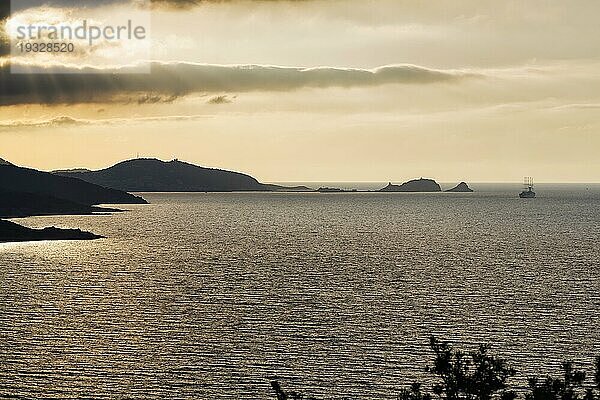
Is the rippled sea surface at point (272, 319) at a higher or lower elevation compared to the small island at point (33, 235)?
lower

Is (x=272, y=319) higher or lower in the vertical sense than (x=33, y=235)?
lower

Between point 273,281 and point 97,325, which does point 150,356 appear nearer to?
point 97,325

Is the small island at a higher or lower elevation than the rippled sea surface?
higher

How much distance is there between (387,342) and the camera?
71.5 m

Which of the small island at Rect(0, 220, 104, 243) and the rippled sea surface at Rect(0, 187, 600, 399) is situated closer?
the rippled sea surface at Rect(0, 187, 600, 399)

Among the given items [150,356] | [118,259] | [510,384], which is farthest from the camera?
[118,259]

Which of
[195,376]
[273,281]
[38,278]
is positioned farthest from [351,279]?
[195,376]

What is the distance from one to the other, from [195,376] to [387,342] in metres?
19.2

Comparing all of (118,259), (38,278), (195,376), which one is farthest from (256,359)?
(118,259)

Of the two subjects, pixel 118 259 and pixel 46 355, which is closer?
pixel 46 355

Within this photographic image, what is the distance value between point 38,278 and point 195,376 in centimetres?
6560

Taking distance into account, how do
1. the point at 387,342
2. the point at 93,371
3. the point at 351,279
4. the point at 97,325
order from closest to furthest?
the point at 93,371 < the point at 387,342 < the point at 97,325 < the point at 351,279

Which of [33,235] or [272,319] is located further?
[33,235]

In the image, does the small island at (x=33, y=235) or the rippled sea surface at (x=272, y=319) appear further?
the small island at (x=33, y=235)
